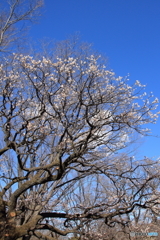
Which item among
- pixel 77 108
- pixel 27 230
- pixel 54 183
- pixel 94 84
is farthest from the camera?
pixel 54 183

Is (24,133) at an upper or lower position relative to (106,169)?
upper

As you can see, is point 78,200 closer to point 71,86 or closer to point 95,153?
point 95,153

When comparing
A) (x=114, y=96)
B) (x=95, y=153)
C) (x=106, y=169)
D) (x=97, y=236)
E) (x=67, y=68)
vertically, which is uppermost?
(x=67, y=68)

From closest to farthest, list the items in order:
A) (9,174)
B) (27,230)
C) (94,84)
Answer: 1. (27,230)
2. (94,84)
3. (9,174)

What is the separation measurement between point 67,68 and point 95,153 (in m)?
3.23

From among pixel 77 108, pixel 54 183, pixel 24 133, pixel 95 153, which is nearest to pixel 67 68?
pixel 77 108

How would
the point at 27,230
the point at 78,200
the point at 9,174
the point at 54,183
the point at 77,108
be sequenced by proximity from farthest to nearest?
the point at 78,200
the point at 9,174
the point at 54,183
the point at 77,108
the point at 27,230

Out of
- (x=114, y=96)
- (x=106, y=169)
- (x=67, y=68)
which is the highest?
(x=67, y=68)

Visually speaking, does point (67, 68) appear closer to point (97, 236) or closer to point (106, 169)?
point (106, 169)

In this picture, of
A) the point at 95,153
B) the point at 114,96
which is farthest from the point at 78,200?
the point at 114,96

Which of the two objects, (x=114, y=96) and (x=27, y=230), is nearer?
(x=27, y=230)

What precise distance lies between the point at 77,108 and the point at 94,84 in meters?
1.28

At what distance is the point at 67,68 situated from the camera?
7500mm

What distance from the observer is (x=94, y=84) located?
7.42m
